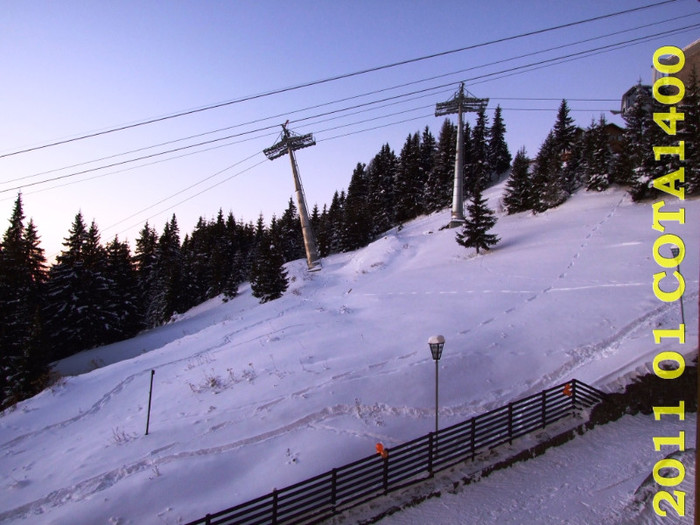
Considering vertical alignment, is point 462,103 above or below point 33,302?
above

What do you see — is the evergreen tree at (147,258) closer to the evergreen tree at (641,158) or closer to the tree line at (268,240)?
the tree line at (268,240)

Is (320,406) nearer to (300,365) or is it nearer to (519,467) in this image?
(300,365)

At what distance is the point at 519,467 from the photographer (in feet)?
32.5

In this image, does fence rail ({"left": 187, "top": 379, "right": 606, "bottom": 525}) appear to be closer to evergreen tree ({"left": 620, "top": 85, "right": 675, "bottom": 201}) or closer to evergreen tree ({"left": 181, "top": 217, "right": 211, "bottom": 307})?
evergreen tree ({"left": 620, "top": 85, "right": 675, "bottom": 201})

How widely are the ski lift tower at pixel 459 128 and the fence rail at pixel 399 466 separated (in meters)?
31.0

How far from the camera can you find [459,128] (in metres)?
42.7

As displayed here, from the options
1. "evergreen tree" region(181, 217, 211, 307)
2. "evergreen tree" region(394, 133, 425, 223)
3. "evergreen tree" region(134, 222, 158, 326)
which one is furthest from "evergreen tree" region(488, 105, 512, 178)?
"evergreen tree" region(134, 222, 158, 326)

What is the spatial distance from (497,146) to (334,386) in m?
66.3

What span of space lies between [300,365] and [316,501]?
6901mm

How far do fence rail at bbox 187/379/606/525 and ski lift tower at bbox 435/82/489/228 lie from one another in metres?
31.0

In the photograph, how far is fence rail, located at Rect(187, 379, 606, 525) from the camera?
27.3 ft

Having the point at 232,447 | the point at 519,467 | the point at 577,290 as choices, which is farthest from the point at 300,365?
the point at 577,290

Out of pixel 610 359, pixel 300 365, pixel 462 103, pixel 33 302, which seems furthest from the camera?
pixel 462 103

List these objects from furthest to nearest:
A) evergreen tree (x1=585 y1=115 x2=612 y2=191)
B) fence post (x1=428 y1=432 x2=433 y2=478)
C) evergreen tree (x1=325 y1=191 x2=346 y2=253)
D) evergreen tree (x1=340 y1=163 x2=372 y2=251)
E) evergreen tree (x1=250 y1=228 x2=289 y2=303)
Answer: evergreen tree (x1=325 y1=191 x2=346 y2=253) < evergreen tree (x1=340 y1=163 x2=372 y2=251) < evergreen tree (x1=585 y1=115 x2=612 y2=191) < evergreen tree (x1=250 y1=228 x2=289 y2=303) < fence post (x1=428 y1=432 x2=433 y2=478)
